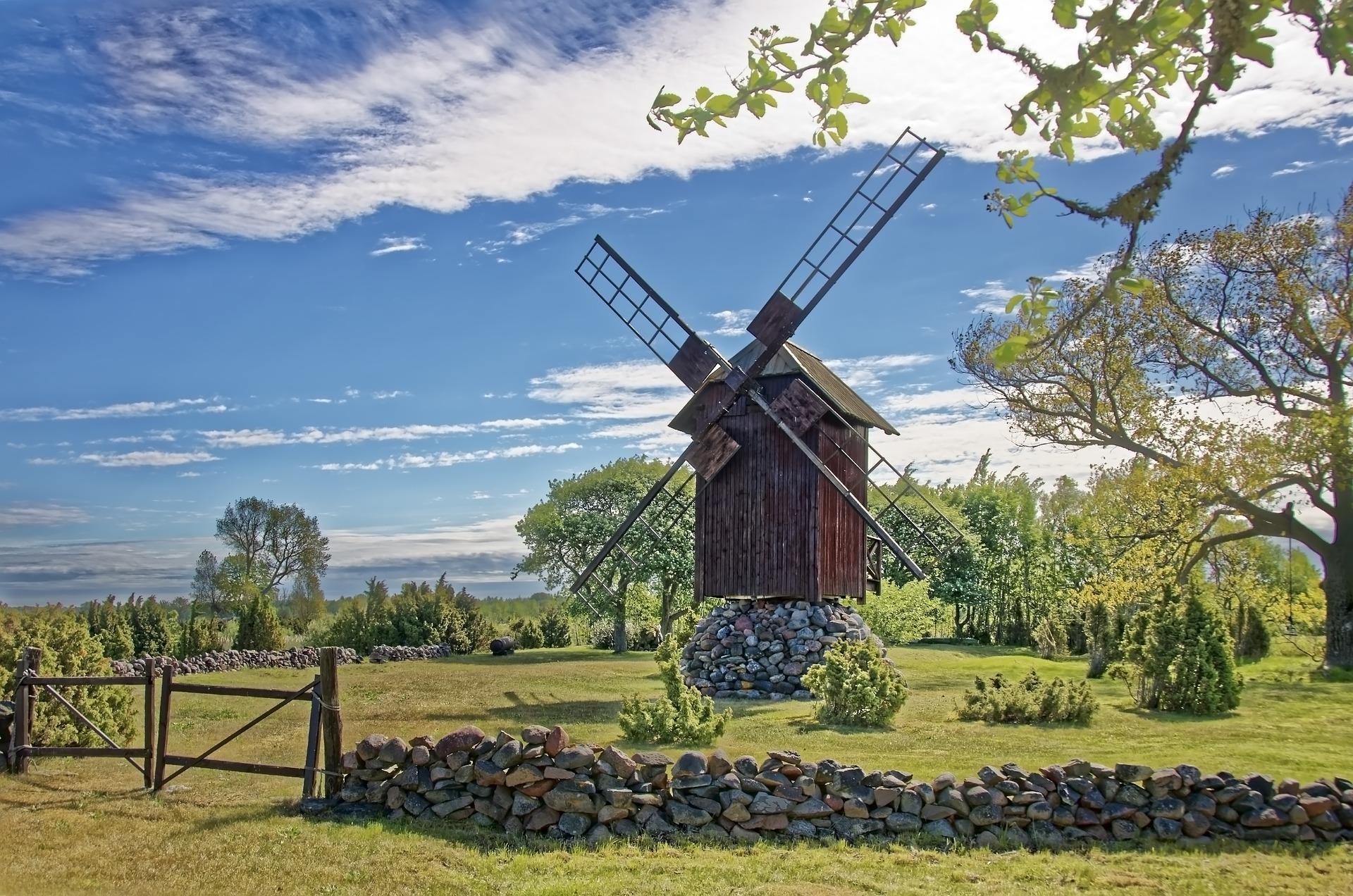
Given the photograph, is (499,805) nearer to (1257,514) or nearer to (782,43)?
(782,43)

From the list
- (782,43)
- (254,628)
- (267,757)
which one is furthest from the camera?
(254,628)

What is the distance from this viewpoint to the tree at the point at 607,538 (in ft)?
119

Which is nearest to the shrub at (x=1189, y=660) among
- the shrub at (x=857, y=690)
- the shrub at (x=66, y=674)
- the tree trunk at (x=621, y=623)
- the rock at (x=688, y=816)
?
the shrub at (x=857, y=690)

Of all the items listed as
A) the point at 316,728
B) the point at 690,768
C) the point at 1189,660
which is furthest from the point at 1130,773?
the point at 1189,660

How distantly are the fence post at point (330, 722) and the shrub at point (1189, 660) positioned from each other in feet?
45.8

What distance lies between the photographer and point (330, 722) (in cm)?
1045

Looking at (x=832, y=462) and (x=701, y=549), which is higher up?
(x=832, y=462)

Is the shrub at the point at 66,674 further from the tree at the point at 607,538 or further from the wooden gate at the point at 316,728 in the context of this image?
the tree at the point at 607,538

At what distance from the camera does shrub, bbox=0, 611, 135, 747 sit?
13.2 m

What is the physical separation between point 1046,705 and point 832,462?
748 centimetres

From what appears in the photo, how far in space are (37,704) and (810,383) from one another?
1462cm

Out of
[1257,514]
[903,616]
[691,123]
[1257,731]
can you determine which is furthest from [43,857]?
[903,616]

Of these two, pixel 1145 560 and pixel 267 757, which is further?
pixel 1145 560

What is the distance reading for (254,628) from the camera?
30031 millimetres
